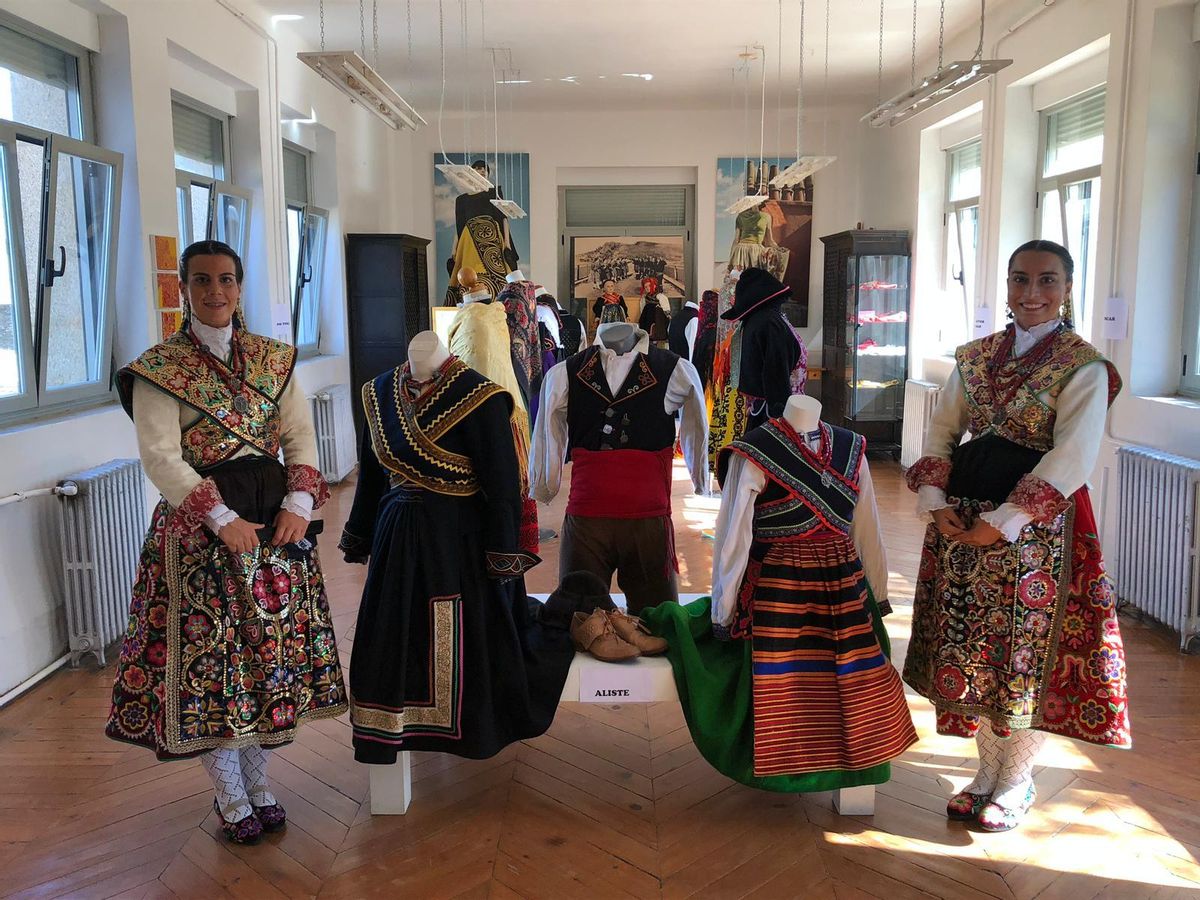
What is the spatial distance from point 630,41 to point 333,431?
3831 millimetres

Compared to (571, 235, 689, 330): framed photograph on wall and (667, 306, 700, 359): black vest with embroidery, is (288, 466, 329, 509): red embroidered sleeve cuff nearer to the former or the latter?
(667, 306, 700, 359): black vest with embroidery

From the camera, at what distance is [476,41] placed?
7.93 m

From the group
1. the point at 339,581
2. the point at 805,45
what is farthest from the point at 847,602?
the point at 805,45

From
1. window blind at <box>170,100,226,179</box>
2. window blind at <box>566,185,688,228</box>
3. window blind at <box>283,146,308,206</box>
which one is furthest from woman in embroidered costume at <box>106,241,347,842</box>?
window blind at <box>566,185,688,228</box>

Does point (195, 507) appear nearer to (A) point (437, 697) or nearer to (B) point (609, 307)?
(A) point (437, 697)

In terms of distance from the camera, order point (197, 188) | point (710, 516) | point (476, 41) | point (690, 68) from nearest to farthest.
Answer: point (197, 188) → point (710, 516) → point (476, 41) → point (690, 68)

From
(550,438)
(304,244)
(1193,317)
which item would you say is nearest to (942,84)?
(1193,317)

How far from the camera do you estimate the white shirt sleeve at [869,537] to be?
2.70 meters

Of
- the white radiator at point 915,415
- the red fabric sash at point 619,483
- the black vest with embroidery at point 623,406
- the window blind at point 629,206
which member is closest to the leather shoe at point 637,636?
the red fabric sash at point 619,483

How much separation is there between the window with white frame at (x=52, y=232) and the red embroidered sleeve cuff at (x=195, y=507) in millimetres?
2170

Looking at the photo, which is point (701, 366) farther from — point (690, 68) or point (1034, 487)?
point (1034, 487)

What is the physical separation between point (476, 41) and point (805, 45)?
8.46ft

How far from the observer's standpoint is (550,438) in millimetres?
3611

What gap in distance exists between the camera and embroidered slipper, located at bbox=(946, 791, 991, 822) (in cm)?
286
